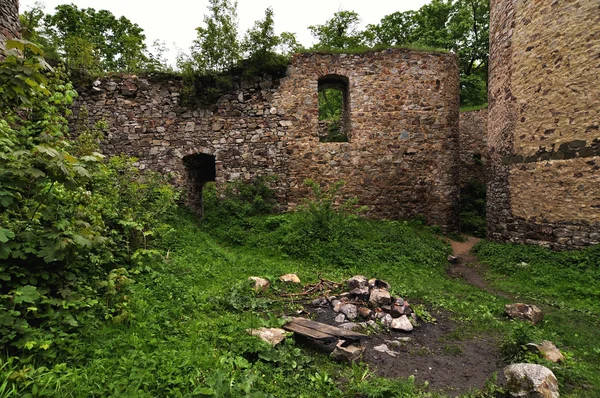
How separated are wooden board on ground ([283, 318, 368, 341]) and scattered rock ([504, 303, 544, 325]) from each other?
2.30 m

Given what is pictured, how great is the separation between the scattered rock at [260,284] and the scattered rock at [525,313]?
3.54 m

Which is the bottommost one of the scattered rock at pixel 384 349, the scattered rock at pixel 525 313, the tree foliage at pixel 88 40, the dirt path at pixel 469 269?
the dirt path at pixel 469 269

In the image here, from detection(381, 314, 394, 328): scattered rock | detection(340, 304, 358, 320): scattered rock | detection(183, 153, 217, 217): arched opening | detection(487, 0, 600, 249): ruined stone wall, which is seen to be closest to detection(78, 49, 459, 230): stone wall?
detection(183, 153, 217, 217): arched opening

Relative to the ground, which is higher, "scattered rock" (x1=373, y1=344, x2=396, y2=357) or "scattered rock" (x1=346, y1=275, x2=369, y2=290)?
"scattered rock" (x1=346, y1=275, x2=369, y2=290)

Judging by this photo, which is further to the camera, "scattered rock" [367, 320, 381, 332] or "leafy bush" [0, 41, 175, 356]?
"scattered rock" [367, 320, 381, 332]

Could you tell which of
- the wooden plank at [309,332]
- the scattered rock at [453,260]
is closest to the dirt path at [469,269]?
the scattered rock at [453,260]

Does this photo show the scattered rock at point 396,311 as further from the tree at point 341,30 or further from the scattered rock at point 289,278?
the tree at point 341,30

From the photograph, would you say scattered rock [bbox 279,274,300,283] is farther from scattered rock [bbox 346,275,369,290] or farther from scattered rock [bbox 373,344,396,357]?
scattered rock [bbox 373,344,396,357]

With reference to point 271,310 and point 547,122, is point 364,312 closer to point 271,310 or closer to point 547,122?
point 271,310

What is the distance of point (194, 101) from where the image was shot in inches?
362

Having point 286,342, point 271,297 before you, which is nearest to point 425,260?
point 271,297

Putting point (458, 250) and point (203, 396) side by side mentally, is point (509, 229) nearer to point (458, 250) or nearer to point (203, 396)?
point (458, 250)

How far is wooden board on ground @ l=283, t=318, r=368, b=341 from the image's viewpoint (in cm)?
339

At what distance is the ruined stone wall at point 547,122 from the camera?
6.16m
